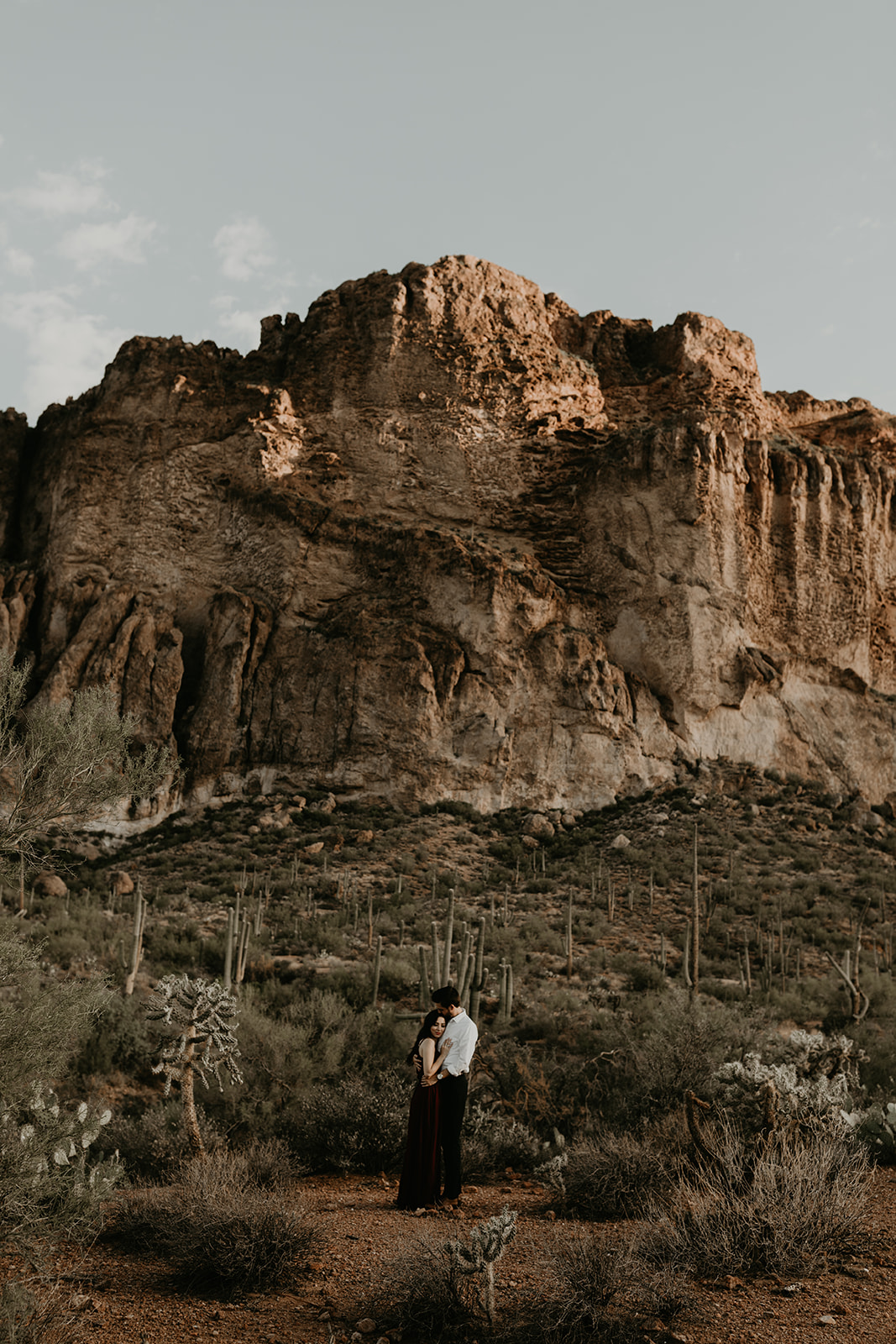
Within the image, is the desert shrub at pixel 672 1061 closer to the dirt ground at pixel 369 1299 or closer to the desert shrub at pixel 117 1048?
the dirt ground at pixel 369 1299

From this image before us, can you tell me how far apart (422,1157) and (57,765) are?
416 centimetres

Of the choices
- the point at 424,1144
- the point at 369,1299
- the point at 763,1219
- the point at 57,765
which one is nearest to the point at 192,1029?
the point at 424,1144

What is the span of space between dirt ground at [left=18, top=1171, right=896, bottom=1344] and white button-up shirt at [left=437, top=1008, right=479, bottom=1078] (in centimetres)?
78

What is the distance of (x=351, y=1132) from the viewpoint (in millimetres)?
6785

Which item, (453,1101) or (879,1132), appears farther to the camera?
(879,1132)

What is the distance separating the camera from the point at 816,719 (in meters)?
34.5

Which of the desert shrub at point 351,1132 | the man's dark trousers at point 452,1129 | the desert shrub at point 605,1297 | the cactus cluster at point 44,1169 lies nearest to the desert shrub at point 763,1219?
the desert shrub at point 605,1297

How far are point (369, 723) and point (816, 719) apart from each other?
16022 mm

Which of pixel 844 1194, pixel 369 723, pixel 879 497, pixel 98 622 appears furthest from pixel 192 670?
pixel 844 1194

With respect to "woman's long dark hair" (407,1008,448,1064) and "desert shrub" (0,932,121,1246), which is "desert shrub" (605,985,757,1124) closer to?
"woman's long dark hair" (407,1008,448,1064)

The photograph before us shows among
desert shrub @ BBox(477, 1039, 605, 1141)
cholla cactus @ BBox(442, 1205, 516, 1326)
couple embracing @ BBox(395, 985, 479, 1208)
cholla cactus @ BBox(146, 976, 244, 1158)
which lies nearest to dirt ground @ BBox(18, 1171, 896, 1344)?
cholla cactus @ BBox(442, 1205, 516, 1326)

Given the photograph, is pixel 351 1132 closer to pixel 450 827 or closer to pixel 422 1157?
pixel 422 1157

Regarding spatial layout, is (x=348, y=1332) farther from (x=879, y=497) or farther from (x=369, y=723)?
(x=879, y=497)

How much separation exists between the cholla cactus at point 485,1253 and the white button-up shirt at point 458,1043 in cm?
156
